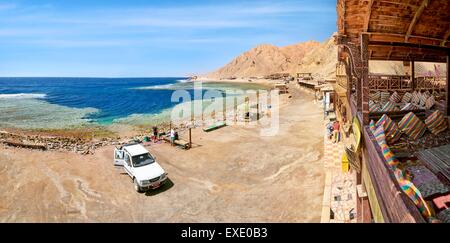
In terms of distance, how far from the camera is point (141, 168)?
13031 millimetres

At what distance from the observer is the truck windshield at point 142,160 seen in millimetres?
13305

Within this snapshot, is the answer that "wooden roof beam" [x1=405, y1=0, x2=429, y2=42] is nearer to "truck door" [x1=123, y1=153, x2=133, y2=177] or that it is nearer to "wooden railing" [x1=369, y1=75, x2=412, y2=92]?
"truck door" [x1=123, y1=153, x2=133, y2=177]

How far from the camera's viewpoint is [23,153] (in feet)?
59.8

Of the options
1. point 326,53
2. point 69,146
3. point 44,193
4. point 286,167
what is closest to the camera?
point 44,193

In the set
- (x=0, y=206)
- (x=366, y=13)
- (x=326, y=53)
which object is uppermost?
(x=326, y=53)

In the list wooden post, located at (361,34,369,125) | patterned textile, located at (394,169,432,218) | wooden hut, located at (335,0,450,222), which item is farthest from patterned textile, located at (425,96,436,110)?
patterned textile, located at (394,169,432,218)

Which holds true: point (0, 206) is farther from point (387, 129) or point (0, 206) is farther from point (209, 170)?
point (387, 129)

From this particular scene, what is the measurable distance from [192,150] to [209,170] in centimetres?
376

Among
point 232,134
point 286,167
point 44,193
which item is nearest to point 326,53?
point 232,134

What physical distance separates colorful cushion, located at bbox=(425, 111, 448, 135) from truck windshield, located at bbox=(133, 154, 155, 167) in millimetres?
11360

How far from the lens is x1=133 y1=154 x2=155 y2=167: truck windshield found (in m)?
13.3

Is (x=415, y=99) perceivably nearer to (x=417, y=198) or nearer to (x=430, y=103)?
(x=430, y=103)

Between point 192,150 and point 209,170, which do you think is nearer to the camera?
point 209,170

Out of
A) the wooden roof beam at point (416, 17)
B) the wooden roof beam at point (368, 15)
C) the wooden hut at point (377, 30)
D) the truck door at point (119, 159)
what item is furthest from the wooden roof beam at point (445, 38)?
the truck door at point (119, 159)
